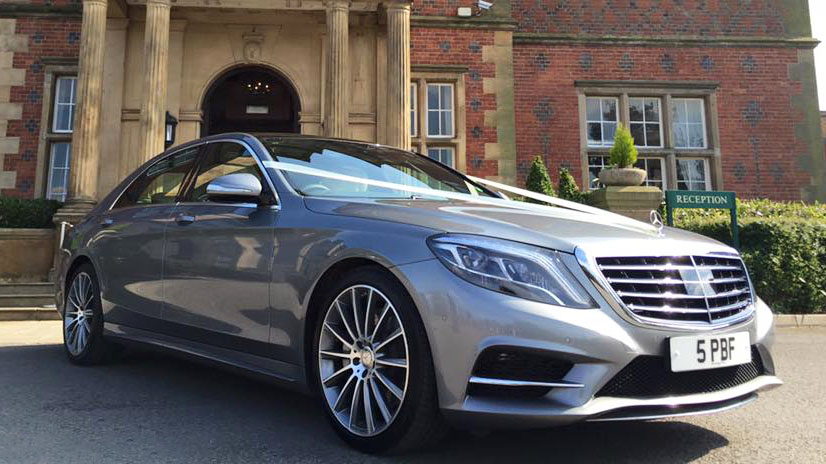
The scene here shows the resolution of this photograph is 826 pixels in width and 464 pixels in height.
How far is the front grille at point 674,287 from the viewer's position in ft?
7.13

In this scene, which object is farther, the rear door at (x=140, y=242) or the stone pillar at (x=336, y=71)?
the stone pillar at (x=336, y=71)

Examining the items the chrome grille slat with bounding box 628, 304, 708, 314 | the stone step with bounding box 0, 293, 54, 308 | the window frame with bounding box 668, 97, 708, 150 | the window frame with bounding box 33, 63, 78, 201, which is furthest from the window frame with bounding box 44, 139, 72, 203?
the window frame with bounding box 668, 97, 708, 150

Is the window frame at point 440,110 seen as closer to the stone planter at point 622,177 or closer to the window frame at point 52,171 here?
the stone planter at point 622,177

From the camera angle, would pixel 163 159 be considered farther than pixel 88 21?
No

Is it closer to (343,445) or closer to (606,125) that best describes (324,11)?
(606,125)

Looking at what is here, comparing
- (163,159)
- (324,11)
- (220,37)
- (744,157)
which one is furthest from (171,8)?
(744,157)

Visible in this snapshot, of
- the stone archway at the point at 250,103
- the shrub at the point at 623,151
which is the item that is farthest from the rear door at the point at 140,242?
the stone archway at the point at 250,103

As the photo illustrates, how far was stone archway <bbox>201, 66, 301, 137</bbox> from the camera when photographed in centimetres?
1305

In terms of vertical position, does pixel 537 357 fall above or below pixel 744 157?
below

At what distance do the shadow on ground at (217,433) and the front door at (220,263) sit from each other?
41cm

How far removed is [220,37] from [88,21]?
2461mm

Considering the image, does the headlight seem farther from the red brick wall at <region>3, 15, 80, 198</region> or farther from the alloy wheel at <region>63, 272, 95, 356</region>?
the red brick wall at <region>3, 15, 80, 198</region>

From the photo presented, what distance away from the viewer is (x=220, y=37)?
12.0m

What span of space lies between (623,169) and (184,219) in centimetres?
857
